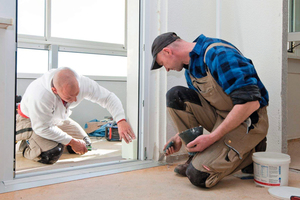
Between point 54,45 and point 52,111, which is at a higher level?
point 54,45

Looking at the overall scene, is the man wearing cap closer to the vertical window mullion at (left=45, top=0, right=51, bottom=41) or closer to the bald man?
the bald man

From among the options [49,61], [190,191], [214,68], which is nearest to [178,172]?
A: [190,191]

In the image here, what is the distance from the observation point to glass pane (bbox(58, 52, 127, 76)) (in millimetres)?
3691

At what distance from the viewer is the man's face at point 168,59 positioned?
52.1 inches

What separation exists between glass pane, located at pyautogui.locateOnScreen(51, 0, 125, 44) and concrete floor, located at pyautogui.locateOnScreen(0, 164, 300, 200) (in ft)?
9.03

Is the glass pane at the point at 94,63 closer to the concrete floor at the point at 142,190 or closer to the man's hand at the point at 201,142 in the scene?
the concrete floor at the point at 142,190

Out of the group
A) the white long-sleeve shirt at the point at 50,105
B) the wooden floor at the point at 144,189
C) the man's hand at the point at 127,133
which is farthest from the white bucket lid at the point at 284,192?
the white long-sleeve shirt at the point at 50,105

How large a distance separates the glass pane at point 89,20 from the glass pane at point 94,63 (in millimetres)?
256

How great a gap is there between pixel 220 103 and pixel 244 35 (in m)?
0.79

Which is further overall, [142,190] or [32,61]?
[32,61]

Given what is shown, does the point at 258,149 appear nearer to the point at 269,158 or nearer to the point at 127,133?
the point at 269,158

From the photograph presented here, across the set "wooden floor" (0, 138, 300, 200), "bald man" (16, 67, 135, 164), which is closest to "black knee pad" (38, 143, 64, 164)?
"bald man" (16, 67, 135, 164)

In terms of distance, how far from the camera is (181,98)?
4.87ft

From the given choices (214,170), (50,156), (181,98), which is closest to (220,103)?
(181,98)
